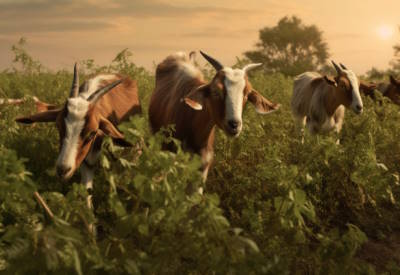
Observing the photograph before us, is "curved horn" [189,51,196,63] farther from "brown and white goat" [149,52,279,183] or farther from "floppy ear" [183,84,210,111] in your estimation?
"floppy ear" [183,84,210,111]

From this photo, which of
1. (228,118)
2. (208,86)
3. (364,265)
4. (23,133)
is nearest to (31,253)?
(364,265)

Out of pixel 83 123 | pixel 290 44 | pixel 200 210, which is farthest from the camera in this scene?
pixel 290 44

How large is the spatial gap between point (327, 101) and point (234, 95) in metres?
4.78

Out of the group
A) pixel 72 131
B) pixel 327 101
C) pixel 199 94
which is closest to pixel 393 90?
pixel 327 101

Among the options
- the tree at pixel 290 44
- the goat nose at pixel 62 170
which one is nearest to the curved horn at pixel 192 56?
the goat nose at pixel 62 170

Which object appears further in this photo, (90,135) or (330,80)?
(330,80)

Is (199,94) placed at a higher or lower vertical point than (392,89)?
higher

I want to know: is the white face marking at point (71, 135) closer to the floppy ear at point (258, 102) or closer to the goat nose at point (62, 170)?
the goat nose at point (62, 170)

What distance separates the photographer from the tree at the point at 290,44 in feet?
169

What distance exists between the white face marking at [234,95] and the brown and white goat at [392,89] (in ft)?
25.3

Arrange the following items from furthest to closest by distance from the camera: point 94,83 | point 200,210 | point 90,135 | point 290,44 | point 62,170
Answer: point 290,44 < point 94,83 < point 90,135 < point 62,170 < point 200,210

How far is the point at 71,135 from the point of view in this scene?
4.90 metres

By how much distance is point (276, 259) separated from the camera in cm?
309

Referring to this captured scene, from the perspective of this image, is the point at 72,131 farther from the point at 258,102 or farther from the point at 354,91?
the point at 354,91
